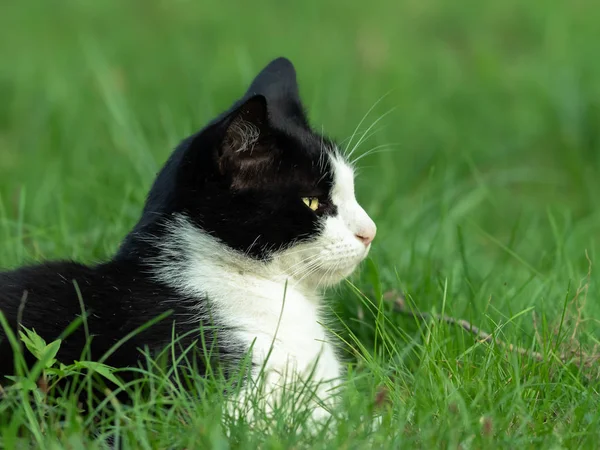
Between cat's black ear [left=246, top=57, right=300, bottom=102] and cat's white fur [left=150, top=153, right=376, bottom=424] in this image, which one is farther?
cat's black ear [left=246, top=57, right=300, bottom=102]

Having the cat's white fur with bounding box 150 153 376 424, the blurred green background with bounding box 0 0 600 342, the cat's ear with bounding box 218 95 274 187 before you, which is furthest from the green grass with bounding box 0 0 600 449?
the cat's ear with bounding box 218 95 274 187

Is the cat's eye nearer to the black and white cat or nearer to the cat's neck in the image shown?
the black and white cat

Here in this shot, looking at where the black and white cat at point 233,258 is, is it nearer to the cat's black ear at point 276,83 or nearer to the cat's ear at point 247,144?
the cat's ear at point 247,144

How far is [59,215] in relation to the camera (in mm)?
3826

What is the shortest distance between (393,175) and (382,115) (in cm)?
165

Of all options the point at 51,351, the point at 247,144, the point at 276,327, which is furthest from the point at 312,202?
the point at 51,351

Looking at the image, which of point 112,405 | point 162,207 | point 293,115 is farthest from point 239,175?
point 112,405

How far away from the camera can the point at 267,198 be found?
2.65 metres

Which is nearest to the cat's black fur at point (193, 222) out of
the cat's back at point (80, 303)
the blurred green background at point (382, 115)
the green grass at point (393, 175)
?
the cat's back at point (80, 303)

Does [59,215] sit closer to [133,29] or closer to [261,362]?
[261,362]

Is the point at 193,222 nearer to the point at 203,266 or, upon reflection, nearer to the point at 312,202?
the point at 203,266

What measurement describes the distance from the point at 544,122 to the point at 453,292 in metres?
2.68

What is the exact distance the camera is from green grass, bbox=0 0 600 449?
7.32ft

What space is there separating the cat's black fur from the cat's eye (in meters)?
0.02
